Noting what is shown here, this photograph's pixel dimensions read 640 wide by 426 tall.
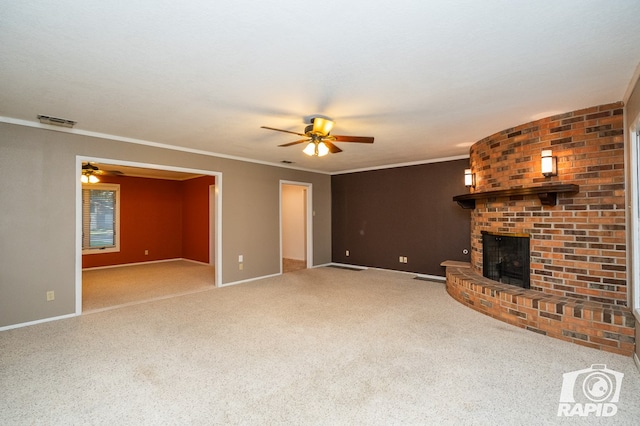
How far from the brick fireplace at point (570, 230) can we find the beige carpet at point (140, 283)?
456 cm

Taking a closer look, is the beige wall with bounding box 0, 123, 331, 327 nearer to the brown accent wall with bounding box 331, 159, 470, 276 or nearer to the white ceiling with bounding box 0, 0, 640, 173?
the white ceiling with bounding box 0, 0, 640, 173

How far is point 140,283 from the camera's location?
5.63 m

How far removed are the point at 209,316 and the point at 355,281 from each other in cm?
278

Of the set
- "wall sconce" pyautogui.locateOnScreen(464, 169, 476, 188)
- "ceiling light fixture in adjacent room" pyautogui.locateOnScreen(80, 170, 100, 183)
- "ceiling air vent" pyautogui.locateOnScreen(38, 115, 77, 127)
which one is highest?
"ceiling air vent" pyautogui.locateOnScreen(38, 115, 77, 127)

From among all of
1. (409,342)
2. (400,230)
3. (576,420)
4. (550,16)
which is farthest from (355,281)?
(550,16)

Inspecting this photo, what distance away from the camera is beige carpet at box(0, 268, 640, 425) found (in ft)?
6.47

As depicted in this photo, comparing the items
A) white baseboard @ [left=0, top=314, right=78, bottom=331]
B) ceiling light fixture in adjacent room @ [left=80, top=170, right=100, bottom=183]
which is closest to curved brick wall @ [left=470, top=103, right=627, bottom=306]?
white baseboard @ [left=0, top=314, right=78, bottom=331]

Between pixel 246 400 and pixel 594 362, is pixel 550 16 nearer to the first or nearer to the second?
pixel 594 362

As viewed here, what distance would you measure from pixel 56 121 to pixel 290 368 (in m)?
3.73

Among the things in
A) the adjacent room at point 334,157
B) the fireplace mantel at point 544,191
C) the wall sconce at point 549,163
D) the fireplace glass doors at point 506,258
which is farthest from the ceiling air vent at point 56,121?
the fireplace glass doors at point 506,258

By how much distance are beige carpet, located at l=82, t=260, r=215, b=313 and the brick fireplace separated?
15.0 ft

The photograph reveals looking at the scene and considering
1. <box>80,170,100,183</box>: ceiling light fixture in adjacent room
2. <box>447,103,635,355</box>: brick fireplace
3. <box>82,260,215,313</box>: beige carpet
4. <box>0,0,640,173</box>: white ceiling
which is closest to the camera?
<box>0,0,640,173</box>: white ceiling

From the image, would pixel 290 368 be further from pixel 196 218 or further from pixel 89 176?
pixel 196 218
